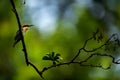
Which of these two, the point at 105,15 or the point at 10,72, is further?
the point at 105,15

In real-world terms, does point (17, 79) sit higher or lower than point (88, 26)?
lower

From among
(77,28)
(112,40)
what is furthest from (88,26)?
(112,40)

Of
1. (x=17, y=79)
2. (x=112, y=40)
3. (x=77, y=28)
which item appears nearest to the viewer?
(x=112, y=40)

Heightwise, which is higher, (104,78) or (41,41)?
(41,41)

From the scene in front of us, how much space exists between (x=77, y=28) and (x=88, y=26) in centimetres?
56

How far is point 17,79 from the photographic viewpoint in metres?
12.8

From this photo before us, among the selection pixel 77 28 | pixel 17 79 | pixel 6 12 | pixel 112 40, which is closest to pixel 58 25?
pixel 77 28

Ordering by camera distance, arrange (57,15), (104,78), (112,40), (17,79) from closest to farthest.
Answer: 1. (112,40)
2. (17,79)
3. (104,78)
4. (57,15)

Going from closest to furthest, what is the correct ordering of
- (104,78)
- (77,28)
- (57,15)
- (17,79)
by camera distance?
1. (17,79)
2. (104,78)
3. (77,28)
4. (57,15)

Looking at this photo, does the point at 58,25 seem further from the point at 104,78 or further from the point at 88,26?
the point at 104,78

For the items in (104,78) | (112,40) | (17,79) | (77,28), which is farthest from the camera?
(77,28)

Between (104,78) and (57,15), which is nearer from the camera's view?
(104,78)

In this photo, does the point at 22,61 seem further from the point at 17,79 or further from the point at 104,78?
the point at 104,78

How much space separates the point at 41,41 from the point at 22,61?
0.83 meters
